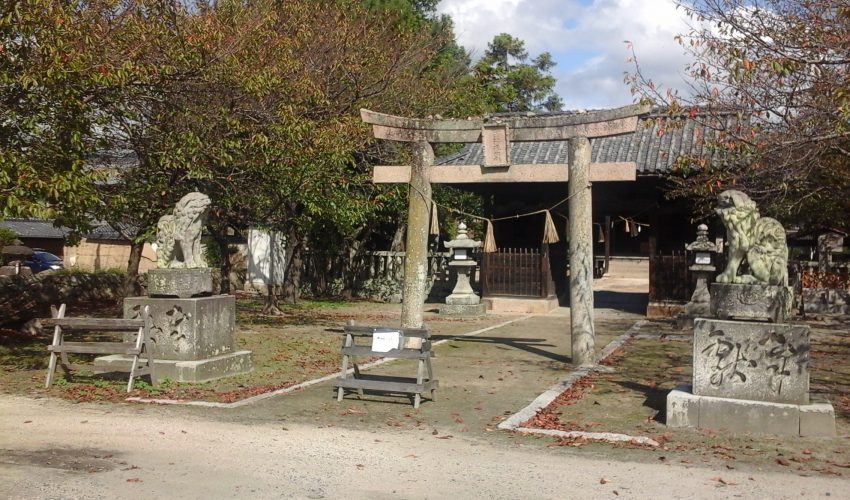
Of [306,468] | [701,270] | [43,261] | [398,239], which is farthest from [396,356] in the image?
[43,261]

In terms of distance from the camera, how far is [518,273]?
22.0 meters

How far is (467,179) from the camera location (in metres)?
12.9

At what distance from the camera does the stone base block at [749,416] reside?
7297mm

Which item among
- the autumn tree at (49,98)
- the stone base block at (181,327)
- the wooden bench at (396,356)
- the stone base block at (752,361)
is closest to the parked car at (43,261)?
the autumn tree at (49,98)

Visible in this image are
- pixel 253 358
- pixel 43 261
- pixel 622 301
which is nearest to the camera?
pixel 253 358

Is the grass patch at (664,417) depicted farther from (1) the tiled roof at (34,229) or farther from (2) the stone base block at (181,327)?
(1) the tiled roof at (34,229)

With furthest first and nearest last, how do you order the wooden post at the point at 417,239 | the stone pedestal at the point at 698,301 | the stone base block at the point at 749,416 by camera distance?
1. the stone pedestal at the point at 698,301
2. the wooden post at the point at 417,239
3. the stone base block at the point at 749,416

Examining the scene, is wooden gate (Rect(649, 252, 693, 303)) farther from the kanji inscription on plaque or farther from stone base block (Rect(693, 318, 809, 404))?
stone base block (Rect(693, 318, 809, 404))

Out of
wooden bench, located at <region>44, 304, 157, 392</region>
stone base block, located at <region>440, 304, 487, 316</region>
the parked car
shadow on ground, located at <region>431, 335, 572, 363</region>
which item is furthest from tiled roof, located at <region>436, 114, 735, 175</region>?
the parked car

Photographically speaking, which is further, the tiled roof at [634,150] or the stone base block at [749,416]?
the tiled roof at [634,150]

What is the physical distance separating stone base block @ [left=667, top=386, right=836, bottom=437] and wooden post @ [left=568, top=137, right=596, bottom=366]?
152 inches

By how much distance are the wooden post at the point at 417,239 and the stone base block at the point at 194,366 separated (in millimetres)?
2945

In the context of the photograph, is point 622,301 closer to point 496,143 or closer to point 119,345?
point 496,143

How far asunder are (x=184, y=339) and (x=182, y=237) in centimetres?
140
